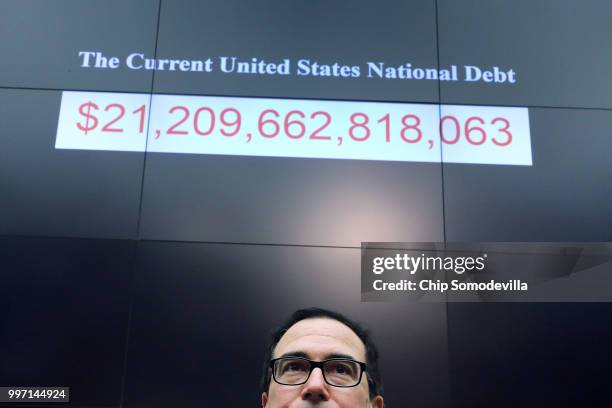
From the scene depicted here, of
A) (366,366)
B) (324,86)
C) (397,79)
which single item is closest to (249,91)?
(324,86)

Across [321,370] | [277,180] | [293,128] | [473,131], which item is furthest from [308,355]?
[473,131]

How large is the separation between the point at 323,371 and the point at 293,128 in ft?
5.11

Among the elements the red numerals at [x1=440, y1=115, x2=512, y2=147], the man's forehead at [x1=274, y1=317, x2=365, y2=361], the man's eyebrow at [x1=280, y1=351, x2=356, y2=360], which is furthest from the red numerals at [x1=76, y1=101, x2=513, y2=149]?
the man's eyebrow at [x1=280, y1=351, x2=356, y2=360]

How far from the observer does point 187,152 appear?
8.82 ft

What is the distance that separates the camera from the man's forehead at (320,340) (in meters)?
1.47

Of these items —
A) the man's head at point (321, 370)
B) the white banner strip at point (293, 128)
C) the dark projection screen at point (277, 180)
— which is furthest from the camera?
the white banner strip at point (293, 128)

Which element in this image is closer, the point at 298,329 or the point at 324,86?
the point at 298,329

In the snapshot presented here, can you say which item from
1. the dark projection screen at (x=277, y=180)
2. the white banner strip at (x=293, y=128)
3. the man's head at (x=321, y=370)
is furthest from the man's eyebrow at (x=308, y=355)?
the white banner strip at (x=293, y=128)

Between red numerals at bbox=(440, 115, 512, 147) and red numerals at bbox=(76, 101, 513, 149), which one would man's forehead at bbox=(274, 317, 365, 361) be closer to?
red numerals at bbox=(76, 101, 513, 149)

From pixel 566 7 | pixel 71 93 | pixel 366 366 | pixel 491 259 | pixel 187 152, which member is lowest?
pixel 366 366

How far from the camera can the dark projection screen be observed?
2455mm

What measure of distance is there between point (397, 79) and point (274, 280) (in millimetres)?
1230

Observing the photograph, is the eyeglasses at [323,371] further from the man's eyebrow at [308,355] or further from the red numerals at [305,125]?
the red numerals at [305,125]

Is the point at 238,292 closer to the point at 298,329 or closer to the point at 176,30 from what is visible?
the point at 298,329
